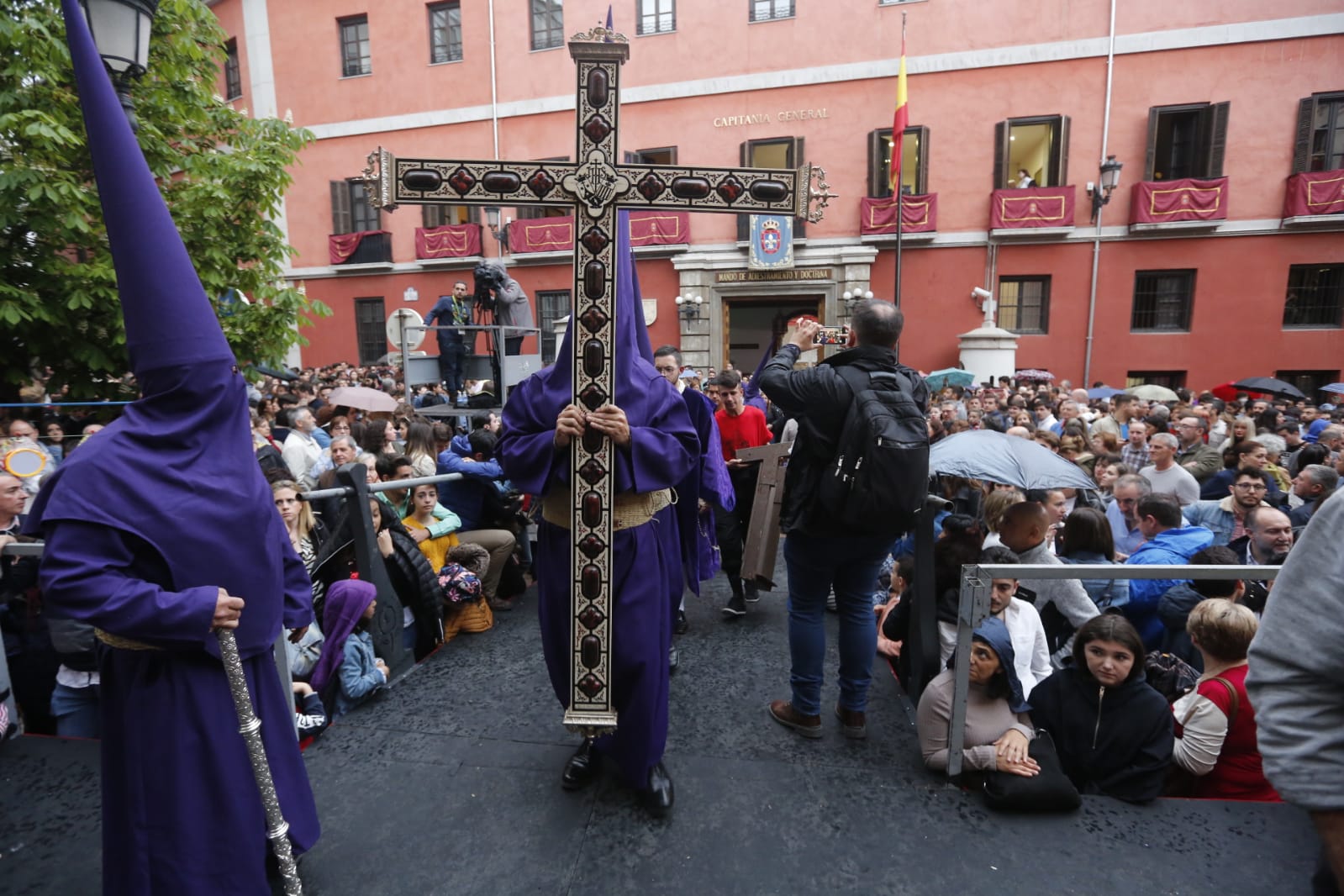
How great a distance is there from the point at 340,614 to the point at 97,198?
3821mm

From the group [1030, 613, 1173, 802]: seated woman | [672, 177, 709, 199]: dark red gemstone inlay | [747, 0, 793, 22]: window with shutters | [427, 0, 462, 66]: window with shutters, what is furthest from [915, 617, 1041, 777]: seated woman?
[427, 0, 462, 66]: window with shutters

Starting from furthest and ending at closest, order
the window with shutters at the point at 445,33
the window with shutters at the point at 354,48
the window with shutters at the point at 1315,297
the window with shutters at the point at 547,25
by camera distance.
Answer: the window with shutters at the point at 354,48
the window with shutters at the point at 445,33
the window with shutters at the point at 547,25
the window with shutters at the point at 1315,297

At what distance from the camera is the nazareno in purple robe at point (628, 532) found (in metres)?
2.45

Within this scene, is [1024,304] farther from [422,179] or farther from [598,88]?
[422,179]

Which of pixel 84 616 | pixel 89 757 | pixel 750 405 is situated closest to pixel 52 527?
pixel 84 616

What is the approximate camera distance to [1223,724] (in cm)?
256

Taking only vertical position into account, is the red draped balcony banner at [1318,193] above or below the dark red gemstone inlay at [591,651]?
above

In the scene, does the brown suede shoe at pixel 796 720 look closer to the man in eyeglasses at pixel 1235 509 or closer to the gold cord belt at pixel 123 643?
the gold cord belt at pixel 123 643

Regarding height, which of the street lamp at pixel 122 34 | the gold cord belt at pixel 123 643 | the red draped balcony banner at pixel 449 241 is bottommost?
the gold cord belt at pixel 123 643

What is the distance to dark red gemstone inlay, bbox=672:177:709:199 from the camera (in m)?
2.46

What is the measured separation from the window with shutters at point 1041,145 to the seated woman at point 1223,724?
14.1 m

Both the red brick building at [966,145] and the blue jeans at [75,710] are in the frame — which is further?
the red brick building at [966,145]

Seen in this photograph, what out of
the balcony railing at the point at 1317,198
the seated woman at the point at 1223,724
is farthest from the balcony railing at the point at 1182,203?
the seated woman at the point at 1223,724

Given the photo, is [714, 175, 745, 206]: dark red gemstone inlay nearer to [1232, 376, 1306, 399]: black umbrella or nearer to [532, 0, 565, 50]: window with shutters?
[1232, 376, 1306, 399]: black umbrella
